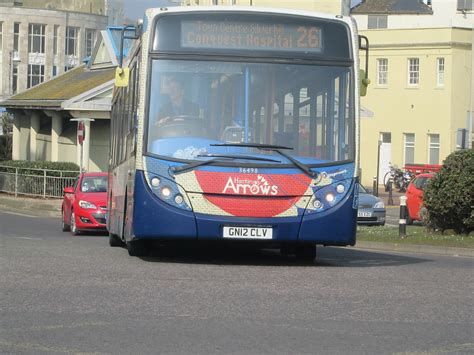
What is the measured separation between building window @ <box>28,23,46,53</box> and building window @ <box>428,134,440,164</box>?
172 ft

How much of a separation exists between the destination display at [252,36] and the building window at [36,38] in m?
94.5

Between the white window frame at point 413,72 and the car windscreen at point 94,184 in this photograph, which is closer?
the car windscreen at point 94,184

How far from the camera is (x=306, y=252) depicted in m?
16.6

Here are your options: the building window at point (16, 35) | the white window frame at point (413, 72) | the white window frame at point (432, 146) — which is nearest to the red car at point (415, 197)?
the white window frame at point (432, 146)

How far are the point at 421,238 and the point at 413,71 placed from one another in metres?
43.2

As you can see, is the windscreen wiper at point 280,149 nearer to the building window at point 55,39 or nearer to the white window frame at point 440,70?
the white window frame at point 440,70

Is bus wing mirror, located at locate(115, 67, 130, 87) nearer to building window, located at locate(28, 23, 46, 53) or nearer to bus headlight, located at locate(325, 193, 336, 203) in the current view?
bus headlight, located at locate(325, 193, 336, 203)

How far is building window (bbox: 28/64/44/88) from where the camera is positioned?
108812 millimetres

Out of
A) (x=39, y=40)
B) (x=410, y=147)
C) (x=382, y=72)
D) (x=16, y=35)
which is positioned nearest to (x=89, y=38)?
(x=39, y=40)

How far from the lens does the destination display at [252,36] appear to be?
15.1 metres

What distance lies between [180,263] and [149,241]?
87 cm

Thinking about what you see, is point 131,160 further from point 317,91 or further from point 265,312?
point 265,312

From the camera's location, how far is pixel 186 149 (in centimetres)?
1477

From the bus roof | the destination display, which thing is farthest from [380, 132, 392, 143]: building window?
the destination display
